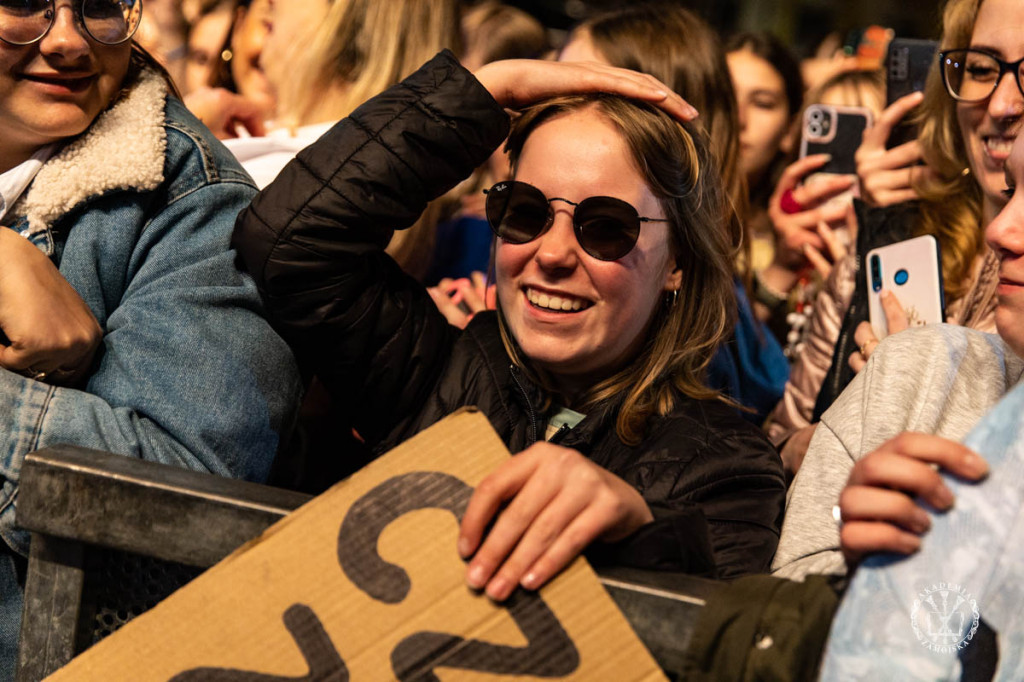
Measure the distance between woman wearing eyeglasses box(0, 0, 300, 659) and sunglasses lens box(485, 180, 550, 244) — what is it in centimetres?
45

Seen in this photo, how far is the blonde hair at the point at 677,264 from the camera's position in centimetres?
202

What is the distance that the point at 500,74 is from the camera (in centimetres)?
208

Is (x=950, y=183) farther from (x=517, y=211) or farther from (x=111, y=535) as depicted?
(x=111, y=535)

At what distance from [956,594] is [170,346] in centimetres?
126

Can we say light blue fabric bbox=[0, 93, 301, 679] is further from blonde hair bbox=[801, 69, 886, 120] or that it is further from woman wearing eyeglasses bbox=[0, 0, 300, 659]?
blonde hair bbox=[801, 69, 886, 120]

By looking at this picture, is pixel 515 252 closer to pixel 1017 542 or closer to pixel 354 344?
pixel 354 344

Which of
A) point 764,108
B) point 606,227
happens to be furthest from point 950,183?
point 764,108

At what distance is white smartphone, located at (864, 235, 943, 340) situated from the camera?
2371mm

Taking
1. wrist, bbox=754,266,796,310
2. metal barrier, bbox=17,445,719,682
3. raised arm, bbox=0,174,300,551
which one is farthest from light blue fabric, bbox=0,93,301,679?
wrist, bbox=754,266,796,310

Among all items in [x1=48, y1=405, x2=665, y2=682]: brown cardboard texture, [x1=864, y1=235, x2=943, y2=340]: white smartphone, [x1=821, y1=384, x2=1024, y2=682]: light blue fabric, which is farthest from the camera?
[x1=864, y1=235, x2=943, y2=340]: white smartphone

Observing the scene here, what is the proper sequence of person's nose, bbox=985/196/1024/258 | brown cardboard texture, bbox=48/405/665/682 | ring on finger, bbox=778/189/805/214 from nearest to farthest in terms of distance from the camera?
brown cardboard texture, bbox=48/405/665/682 < person's nose, bbox=985/196/1024/258 < ring on finger, bbox=778/189/805/214

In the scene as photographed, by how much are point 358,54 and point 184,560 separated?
6.38 ft

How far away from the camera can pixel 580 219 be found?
195 centimetres

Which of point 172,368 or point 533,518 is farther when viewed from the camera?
point 172,368
